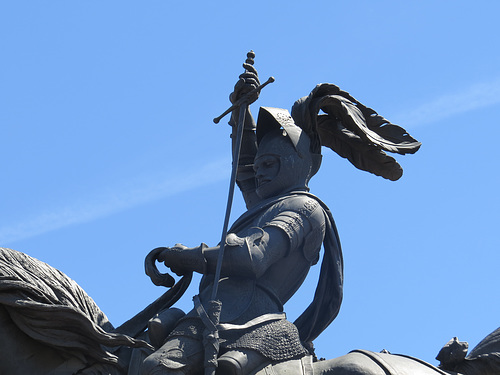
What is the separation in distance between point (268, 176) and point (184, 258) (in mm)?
1200

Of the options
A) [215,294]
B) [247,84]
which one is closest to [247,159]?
[247,84]

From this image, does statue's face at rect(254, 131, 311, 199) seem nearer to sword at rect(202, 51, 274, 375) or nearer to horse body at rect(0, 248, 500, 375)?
sword at rect(202, 51, 274, 375)

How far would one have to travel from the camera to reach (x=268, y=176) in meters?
10.7

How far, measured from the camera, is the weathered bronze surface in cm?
942

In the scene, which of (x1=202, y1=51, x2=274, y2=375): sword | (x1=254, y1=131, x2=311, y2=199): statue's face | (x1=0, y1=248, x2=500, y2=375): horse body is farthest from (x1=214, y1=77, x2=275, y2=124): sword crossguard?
(x1=0, y1=248, x2=500, y2=375): horse body

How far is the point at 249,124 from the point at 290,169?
903 millimetres

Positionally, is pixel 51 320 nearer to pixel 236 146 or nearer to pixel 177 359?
pixel 177 359

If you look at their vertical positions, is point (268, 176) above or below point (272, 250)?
above

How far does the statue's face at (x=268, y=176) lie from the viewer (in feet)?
34.9

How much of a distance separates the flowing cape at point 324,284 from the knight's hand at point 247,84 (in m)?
0.96

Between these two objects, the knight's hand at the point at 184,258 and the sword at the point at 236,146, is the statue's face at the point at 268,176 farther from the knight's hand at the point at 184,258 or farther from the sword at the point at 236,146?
the knight's hand at the point at 184,258

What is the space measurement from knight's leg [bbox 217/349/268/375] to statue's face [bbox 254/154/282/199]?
176 cm

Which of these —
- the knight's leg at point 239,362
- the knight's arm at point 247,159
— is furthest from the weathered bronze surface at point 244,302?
the knight's arm at point 247,159

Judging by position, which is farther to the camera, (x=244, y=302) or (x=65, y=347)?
(x=244, y=302)
